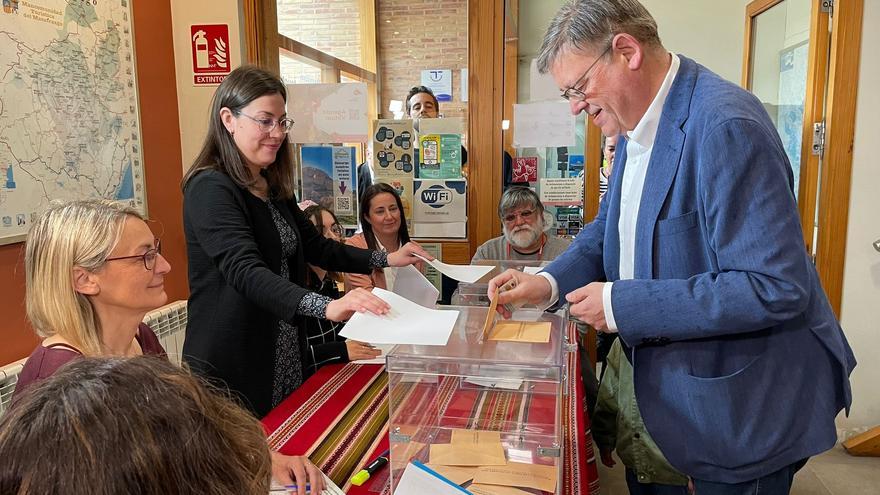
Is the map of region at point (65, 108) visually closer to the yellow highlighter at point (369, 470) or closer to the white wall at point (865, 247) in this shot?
the yellow highlighter at point (369, 470)

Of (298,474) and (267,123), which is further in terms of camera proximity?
(267,123)

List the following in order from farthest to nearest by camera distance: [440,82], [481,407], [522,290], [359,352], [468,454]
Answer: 1. [440,82]
2. [359,352]
3. [522,290]
4. [481,407]
5. [468,454]

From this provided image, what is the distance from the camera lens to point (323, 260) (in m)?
2.12

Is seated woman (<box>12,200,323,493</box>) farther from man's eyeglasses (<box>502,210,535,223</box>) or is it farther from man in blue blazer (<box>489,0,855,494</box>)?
man's eyeglasses (<box>502,210,535,223</box>)

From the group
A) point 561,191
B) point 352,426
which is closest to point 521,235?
point 561,191

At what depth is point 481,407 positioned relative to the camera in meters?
1.21

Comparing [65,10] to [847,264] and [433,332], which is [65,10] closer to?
[433,332]

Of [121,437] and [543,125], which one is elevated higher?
[543,125]

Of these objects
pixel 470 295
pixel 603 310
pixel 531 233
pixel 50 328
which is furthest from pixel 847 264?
pixel 50 328

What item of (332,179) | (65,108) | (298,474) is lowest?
(298,474)

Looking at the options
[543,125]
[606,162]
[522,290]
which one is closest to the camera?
[522,290]

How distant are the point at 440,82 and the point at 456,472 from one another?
236 cm

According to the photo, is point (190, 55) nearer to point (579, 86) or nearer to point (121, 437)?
point (579, 86)

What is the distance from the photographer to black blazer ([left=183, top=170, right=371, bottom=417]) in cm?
161
